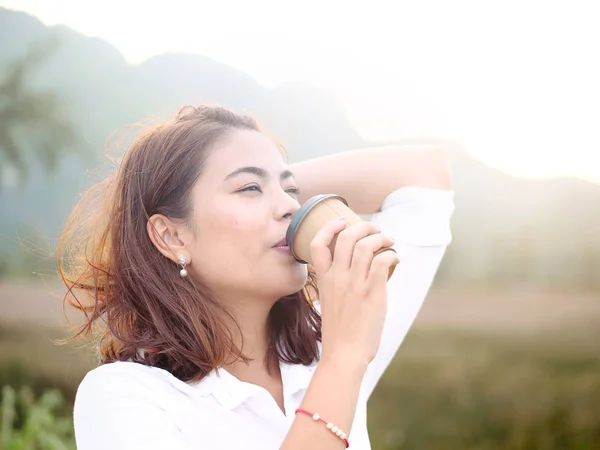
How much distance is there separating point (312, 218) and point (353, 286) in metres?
0.14

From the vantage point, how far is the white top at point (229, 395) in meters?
1.06

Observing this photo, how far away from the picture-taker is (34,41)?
3400 mm

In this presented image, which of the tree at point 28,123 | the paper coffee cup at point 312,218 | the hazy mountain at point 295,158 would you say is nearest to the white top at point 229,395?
the paper coffee cup at point 312,218

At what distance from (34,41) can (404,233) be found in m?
2.68

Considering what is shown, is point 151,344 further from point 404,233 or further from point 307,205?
point 404,233

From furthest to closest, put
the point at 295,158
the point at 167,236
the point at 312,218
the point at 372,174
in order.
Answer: the point at 295,158
the point at 372,174
the point at 167,236
the point at 312,218

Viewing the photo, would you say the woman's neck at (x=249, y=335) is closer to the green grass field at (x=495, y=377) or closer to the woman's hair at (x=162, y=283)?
the woman's hair at (x=162, y=283)

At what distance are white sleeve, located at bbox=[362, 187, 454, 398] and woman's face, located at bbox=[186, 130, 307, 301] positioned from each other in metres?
0.31

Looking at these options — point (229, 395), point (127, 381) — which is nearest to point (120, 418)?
point (127, 381)

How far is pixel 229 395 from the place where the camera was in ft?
4.01

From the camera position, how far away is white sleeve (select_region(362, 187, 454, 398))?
Result: 4.86 ft

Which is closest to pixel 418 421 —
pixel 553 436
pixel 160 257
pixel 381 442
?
pixel 381 442

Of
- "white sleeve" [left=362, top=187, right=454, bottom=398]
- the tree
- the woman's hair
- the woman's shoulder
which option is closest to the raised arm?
"white sleeve" [left=362, top=187, right=454, bottom=398]

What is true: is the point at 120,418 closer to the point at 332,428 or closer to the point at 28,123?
the point at 332,428
